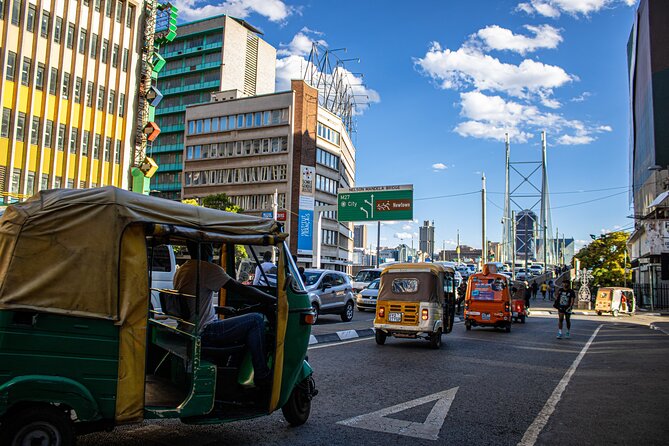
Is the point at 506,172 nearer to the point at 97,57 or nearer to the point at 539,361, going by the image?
the point at 97,57

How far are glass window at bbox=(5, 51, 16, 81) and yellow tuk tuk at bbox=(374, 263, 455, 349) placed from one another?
31.7 metres

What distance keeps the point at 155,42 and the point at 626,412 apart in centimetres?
4658

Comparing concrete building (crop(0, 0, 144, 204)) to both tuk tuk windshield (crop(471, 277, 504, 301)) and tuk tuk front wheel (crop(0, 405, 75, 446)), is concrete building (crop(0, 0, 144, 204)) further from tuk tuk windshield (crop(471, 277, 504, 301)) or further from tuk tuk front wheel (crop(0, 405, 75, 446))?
tuk tuk front wheel (crop(0, 405, 75, 446))

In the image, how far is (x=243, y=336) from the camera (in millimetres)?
5332

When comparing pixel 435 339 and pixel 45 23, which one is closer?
pixel 435 339

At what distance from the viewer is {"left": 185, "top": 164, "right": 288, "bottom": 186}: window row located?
69375mm

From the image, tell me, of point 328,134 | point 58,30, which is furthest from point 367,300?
point 328,134

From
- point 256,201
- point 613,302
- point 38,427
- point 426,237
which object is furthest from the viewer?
point 256,201

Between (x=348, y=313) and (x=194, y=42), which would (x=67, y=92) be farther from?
(x=194, y=42)

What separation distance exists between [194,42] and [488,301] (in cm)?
7534

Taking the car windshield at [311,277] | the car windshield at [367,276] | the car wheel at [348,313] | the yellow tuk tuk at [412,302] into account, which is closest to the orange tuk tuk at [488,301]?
the car wheel at [348,313]

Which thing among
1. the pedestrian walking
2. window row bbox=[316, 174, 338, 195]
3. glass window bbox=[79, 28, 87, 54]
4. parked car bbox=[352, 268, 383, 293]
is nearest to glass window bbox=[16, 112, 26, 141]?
glass window bbox=[79, 28, 87, 54]

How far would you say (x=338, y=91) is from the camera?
8100 centimetres

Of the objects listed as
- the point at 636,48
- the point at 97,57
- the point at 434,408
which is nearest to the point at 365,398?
the point at 434,408
